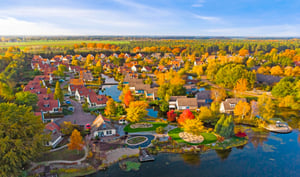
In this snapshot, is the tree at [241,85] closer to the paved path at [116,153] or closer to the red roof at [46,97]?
the paved path at [116,153]

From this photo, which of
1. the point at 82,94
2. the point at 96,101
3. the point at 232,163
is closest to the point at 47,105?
the point at 82,94

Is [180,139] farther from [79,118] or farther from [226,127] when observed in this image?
[79,118]

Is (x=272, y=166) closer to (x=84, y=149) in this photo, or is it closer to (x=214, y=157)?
(x=214, y=157)

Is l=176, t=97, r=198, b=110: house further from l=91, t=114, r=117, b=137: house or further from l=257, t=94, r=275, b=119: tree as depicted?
l=91, t=114, r=117, b=137: house

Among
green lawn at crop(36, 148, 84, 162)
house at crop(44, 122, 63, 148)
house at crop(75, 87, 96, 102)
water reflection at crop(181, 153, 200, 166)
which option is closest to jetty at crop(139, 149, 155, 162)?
water reflection at crop(181, 153, 200, 166)

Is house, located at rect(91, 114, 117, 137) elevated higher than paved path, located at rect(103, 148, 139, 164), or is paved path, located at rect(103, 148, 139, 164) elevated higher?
house, located at rect(91, 114, 117, 137)

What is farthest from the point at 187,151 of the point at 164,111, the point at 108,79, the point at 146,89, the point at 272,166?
the point at 108,79

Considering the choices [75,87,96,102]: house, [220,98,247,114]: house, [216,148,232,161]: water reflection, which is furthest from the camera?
[75,87,96,102]: house

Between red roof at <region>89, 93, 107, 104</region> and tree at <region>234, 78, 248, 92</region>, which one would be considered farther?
tree at <region>234, 78, 248, 92</region>

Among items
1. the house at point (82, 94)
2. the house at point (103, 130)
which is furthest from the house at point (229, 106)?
the house at point (82, 94)
